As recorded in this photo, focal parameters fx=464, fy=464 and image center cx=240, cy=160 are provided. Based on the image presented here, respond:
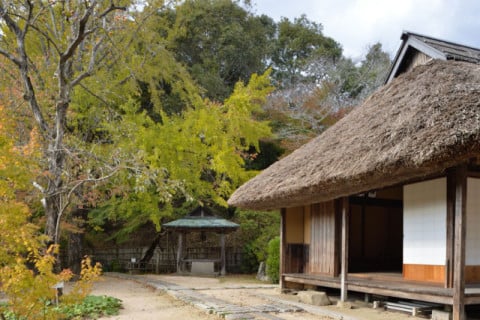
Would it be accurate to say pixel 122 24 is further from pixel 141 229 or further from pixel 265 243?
pixel 141 229

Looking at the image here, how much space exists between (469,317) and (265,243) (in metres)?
9.59

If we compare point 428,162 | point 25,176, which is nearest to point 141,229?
point 25,176

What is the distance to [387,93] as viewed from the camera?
10.2 meters

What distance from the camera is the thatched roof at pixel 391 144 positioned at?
6.26 m

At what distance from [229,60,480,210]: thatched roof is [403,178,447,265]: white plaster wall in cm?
53

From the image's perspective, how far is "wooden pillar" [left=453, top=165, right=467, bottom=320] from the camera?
6.51m

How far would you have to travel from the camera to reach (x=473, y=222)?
24.7 feet

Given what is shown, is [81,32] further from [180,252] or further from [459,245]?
[180,252]

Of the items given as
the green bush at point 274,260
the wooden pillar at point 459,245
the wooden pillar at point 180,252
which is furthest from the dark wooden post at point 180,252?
the wooden pillar at point 459,245

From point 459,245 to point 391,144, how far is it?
1728mm

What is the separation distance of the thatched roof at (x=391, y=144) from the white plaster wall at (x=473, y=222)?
82 centimetres

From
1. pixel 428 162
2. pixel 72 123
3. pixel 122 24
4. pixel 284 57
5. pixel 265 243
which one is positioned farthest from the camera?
pixel 284 57

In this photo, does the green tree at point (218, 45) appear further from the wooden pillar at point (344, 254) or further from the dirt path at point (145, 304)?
the wooden pillar at point (344, 254)

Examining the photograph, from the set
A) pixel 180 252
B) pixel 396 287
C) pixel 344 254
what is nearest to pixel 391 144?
pixel 396 287
